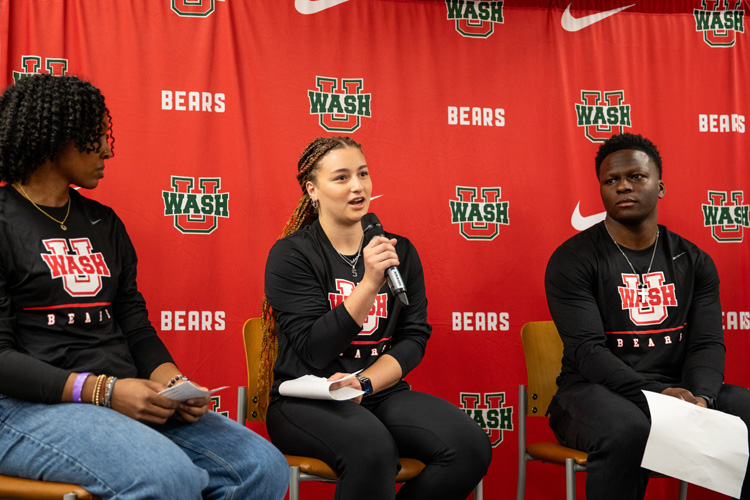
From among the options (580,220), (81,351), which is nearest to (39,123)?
(81,351)

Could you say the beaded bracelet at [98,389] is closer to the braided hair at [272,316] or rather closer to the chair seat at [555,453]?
the braided hair at [272,316]

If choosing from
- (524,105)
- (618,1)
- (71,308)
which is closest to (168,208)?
(71,308)

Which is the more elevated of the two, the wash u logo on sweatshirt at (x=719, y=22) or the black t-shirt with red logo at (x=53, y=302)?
the wash u logo on sweatshirt at (x=719, y=22)

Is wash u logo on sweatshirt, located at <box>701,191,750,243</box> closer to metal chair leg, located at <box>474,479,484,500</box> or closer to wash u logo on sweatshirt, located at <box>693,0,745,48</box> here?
wash u logo on sweatshirt, located at <box>693,0,745,48</box>

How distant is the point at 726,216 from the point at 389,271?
227cm

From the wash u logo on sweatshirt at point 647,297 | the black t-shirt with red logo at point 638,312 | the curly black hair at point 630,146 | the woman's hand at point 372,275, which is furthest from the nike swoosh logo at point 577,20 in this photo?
the woman's hand at point 372,275

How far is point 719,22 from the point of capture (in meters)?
3.68

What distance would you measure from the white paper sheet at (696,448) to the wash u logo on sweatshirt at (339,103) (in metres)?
1.84

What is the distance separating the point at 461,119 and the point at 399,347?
4.72ft

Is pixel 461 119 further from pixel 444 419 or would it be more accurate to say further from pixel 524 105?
pixel 444 419

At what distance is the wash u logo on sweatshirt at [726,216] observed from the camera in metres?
3.61

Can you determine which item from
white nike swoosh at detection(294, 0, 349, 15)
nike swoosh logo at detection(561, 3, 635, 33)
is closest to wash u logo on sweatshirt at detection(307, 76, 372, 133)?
white nike swoosh at detection(294, 0, 349, 15)

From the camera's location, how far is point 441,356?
3.39 meters

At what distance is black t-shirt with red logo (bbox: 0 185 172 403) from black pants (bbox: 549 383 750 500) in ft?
4.76
